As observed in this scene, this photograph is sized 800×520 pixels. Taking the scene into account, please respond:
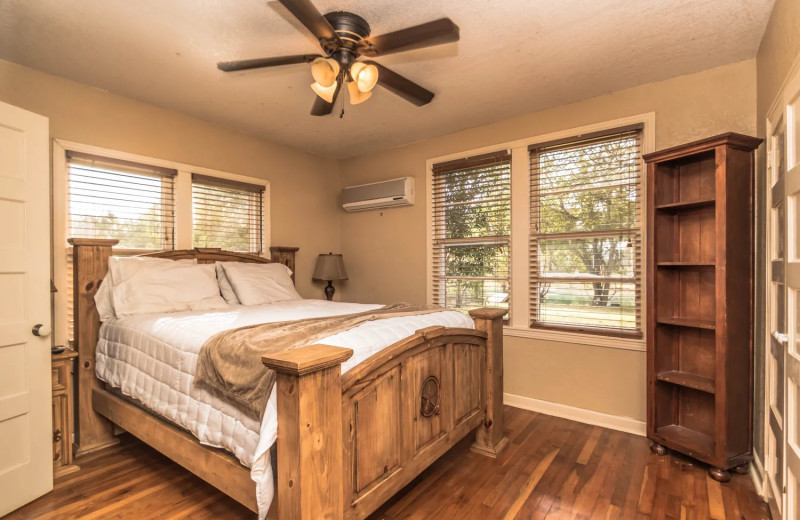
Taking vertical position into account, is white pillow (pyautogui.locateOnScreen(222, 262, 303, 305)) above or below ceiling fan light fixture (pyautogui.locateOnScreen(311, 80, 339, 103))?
below

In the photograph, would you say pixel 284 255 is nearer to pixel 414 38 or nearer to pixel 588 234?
pixel 414 38

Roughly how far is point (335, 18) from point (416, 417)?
194cm

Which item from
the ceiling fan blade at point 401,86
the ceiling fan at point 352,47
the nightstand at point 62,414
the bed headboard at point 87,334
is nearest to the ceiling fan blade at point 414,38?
the ceiling fan at point 352,47

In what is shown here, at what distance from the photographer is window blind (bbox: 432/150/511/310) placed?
3402 millimetres

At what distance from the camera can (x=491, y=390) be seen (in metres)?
2.42

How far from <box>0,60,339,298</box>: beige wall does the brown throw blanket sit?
201 centimetres

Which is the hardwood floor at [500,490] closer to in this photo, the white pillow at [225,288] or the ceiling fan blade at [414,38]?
the white pillow at [225,288]

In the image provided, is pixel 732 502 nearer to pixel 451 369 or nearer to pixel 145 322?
pixel 451 369

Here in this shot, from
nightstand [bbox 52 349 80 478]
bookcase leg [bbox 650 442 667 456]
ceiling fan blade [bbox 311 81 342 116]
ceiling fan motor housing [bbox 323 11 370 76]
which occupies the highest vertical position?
ceiling fan motor housing [bbox 323 11 370 76]

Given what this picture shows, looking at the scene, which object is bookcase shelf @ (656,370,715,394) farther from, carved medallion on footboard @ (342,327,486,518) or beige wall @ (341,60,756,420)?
carved medallion on footboard @ (342,327,486,518)

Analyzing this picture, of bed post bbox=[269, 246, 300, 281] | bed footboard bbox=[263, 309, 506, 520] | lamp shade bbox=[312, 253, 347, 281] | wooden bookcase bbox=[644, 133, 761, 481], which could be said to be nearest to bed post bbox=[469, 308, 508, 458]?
bed footboard bbox=[263, 309, 506, 520]

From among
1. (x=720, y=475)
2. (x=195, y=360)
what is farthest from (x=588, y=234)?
(x=195, y=360)

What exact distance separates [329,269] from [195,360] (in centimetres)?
236

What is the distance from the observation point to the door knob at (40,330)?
1.96m
